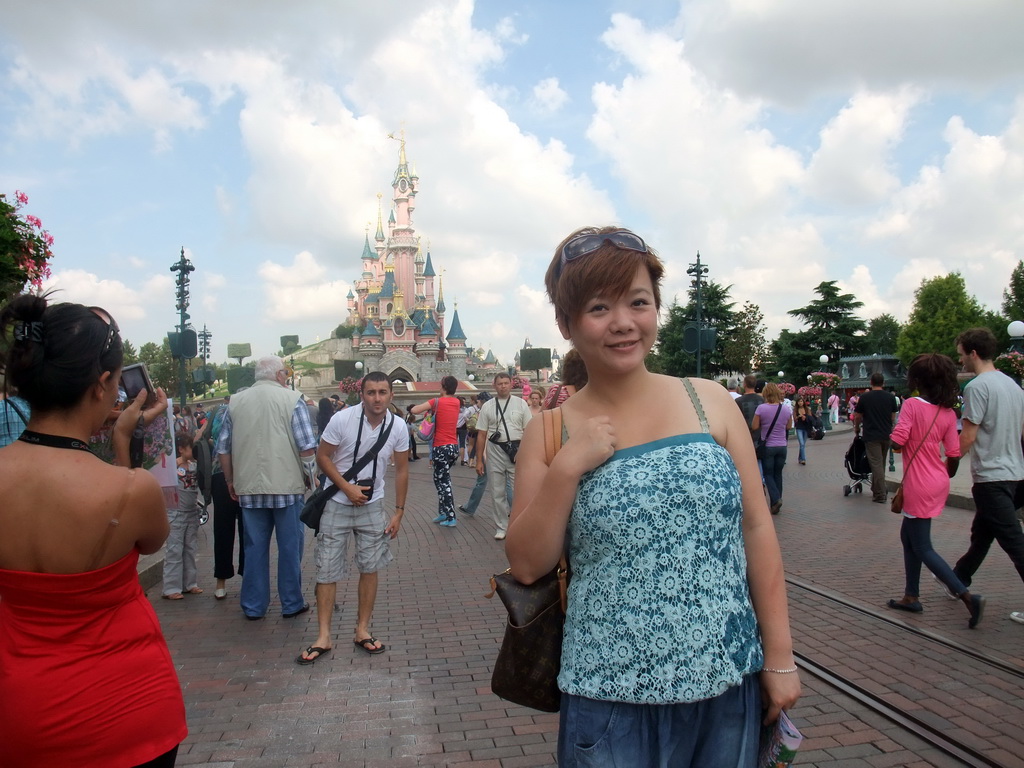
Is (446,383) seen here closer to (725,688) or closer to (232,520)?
(232,520)

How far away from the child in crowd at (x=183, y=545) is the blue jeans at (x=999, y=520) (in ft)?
20.2

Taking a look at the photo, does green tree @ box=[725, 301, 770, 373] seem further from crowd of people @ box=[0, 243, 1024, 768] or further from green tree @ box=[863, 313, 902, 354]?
green tree @ box=[863, 313, 902, 354]

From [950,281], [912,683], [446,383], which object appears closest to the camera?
[912,683]

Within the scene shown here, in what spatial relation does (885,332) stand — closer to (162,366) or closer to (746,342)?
(746,342)

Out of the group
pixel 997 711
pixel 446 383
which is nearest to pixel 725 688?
pixel 997 711

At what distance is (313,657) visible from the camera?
504cm

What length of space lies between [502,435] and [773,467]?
13.4 feet

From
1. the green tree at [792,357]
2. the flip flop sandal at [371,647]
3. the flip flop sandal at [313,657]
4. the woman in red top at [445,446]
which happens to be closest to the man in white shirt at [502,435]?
the woman in red top at [445,446]

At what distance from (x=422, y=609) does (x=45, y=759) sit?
4509mm

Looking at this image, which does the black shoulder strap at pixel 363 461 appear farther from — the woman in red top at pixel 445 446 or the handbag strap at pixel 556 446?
the woman in red top at pixel 445 446

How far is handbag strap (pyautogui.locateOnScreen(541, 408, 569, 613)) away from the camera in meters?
1.95

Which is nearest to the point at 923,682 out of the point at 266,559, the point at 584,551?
the point at 584,551

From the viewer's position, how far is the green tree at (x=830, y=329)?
5597 cm

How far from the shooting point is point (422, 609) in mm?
6336
